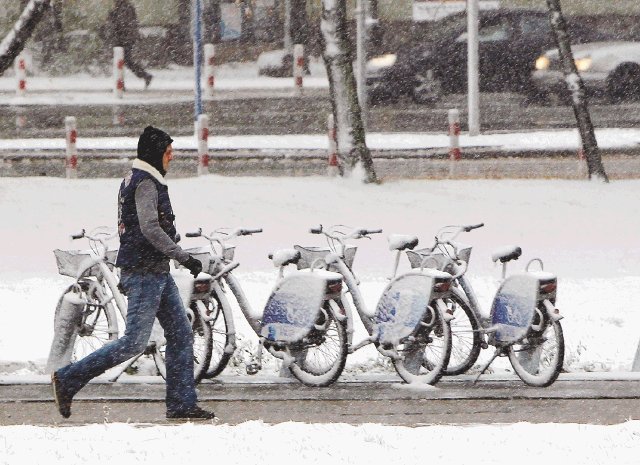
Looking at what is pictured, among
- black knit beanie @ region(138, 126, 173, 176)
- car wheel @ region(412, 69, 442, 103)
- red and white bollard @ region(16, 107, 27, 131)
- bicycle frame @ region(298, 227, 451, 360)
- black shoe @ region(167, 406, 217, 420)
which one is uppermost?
black knit beanie @ region(138, 126, 173, 176)

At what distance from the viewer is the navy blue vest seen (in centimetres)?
844

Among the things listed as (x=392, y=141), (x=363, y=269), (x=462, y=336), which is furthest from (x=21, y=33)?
(x=462, y=336)

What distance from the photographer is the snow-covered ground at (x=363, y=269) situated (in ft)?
24.9

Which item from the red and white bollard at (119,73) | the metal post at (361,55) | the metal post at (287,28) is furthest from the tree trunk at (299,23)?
the metal post at (361,55)

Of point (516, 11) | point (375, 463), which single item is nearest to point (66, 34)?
point (516, 11)

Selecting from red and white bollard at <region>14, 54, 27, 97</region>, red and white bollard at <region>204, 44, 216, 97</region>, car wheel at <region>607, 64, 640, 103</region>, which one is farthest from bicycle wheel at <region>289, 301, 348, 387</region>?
red and white bollard at <region>14, 54, 27, 97</region>

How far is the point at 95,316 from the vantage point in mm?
9961

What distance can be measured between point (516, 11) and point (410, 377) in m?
21.9

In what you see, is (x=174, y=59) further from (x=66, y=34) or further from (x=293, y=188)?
(x=293, y=188)

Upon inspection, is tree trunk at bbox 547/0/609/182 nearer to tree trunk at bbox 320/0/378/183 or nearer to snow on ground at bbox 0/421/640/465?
tree trunk at bbox 320/0/378/183

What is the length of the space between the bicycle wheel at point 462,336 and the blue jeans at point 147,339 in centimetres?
164

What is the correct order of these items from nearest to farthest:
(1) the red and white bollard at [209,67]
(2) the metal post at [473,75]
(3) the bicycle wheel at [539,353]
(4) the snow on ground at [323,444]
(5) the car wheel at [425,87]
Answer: (4) the snow on ground at [323,444] < (3) the bicycle wheel at [539,353] < (2) the metal post at [473,75] < (5) the car wheel at [425,87] < (1) the red and white bollard at [209,67]

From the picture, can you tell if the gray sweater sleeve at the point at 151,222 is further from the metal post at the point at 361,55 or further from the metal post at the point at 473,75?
the metal post at the point at 473,75

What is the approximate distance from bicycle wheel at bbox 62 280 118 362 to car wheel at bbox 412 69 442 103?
19.7m
